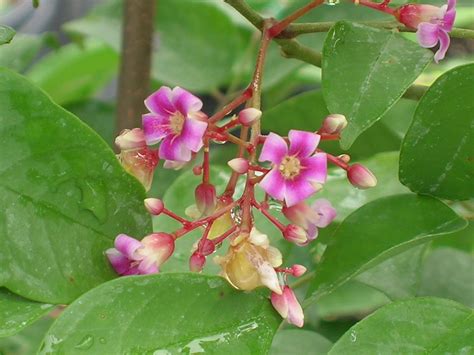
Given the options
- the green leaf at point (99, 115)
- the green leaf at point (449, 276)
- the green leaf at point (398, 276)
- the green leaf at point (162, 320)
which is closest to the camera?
the green leaf at point (162, 320)

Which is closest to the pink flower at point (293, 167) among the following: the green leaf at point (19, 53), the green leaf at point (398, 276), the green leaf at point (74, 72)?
the green leaf at point (398, 276)

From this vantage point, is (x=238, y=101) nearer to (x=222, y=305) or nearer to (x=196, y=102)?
(x=196, y=102)

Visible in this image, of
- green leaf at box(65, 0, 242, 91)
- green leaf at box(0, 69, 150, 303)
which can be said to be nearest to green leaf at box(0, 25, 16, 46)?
green leaf at box(0, 69, 150, 303)

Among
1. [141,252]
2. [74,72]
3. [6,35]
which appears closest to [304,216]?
[141,252]

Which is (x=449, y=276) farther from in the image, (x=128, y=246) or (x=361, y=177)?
(x=128, y=246)

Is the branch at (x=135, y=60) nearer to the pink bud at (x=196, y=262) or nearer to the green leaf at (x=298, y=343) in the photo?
the green leaf at (x=298, y=343)

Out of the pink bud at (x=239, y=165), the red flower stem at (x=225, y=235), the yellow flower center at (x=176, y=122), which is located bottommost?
the red flower stem at (x=225, y=235)

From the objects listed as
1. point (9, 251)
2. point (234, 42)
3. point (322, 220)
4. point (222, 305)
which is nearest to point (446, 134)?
point (322, 220)

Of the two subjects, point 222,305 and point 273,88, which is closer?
point 222,305
